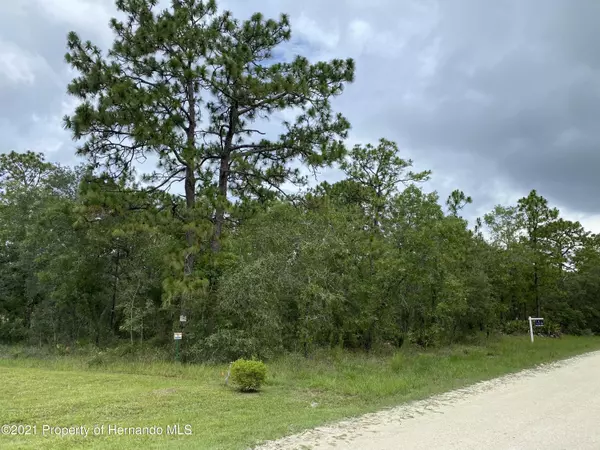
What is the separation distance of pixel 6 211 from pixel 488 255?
24848mm

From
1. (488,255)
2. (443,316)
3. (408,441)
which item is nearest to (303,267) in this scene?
(443,316)

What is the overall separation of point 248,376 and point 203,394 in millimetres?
908

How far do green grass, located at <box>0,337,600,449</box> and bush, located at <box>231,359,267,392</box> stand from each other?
291 mm

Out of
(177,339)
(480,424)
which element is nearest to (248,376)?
(480,424)

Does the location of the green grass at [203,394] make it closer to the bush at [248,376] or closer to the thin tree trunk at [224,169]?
the bush at [248,376]

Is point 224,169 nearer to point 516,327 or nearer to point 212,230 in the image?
point 212,230

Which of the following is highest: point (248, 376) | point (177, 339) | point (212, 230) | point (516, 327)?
point (212, 230)

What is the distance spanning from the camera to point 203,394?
8352 mm

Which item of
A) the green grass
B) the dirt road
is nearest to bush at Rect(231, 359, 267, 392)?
the green grass

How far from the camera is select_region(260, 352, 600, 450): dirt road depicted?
530 centimetres

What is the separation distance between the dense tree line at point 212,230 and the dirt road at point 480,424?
609cm

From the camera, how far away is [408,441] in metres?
5.43

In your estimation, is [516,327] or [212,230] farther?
[516,327]

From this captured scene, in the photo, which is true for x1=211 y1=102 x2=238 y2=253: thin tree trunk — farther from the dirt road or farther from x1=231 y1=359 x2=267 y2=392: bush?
the dirt road
